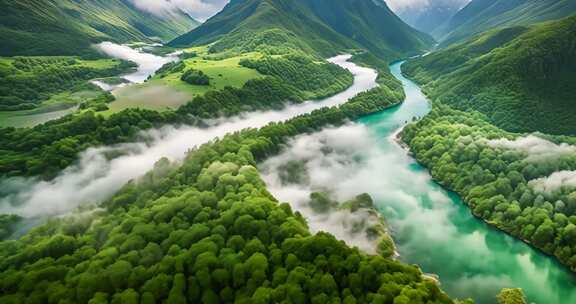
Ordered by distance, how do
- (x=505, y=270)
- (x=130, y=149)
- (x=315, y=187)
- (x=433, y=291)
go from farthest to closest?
(x=130, y=149)
(x=315, y=187)
(x=505, y=270)
(x=433, y=291)

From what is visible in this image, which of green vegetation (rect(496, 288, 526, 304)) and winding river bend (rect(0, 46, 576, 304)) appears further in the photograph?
winding river bend (rect(0, 46, 576, 304))

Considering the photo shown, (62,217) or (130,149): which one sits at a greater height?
(130,149)

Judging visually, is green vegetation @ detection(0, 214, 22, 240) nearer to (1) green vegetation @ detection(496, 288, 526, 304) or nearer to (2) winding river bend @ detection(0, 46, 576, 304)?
(2) winding river bend @ detection(0, 46, 576, 304)

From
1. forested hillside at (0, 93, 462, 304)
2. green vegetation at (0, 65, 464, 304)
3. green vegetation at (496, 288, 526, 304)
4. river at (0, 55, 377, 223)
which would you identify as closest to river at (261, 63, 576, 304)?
green vegetation at (496, 288, 526, 304)

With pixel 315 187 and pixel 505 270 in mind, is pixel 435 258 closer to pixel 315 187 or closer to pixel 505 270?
pixel 505 270

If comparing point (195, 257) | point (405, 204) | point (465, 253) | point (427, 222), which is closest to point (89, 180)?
point (195, 257)

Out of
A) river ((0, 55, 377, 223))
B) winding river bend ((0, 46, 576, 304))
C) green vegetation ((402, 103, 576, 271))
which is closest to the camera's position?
winding river bend ((0, 46, 576, 304))

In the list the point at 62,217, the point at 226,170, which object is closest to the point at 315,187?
the point at 226,170
